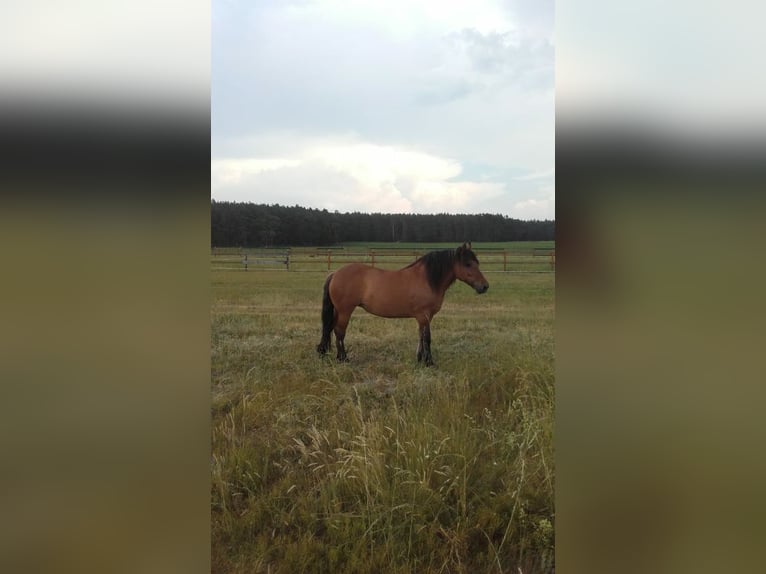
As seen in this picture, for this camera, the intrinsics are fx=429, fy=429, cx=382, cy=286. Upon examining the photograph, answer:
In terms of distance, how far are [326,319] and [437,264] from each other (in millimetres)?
1173

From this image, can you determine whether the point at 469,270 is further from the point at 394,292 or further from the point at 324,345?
the point at 324,345

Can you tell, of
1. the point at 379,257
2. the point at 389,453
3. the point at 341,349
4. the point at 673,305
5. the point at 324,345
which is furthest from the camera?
the point at 324,345

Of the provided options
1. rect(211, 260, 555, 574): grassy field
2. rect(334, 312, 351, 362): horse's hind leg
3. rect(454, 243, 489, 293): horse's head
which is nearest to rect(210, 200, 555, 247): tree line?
rect(211, 260, 555, 574): grassy field

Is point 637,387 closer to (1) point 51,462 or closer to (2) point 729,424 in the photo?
(2) point 729,424

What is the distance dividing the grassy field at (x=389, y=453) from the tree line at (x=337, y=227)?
2.01 feet

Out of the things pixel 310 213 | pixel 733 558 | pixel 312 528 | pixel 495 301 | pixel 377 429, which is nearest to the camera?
pixel 733 558

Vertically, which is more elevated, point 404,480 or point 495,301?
point 495,301

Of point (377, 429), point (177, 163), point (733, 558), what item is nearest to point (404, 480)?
point (377, 429)

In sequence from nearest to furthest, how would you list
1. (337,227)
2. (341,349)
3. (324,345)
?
(337,227) < (341,349) < (324,345)

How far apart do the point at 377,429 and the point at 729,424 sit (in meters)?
1.76

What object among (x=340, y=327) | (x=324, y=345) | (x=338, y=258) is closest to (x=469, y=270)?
(x=338, y=258)

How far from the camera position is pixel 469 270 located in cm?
389

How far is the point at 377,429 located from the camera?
7.93 ft

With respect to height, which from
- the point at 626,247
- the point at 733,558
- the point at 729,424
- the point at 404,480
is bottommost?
the point at 404,480
